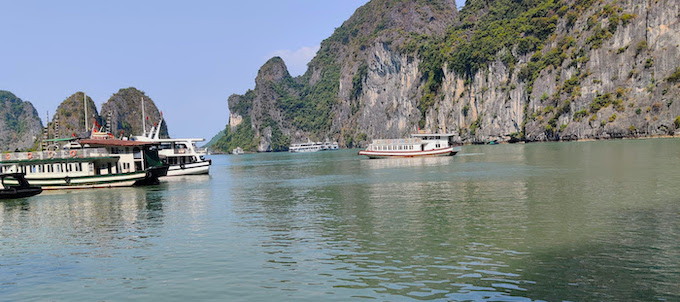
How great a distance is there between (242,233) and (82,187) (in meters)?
35.5

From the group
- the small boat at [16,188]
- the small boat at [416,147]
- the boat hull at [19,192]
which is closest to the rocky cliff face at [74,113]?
the small boat at [416,147]

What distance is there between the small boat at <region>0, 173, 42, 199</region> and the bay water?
12.5 metres

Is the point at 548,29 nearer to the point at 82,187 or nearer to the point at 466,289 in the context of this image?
the point at 82,187

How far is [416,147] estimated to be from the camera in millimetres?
97812

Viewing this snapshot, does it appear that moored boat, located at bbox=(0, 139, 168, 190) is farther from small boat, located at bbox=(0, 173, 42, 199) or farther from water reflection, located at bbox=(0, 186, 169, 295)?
water reflection, located at bbox=(0, 186, 169, 295)

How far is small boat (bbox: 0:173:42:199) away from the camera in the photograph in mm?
44094

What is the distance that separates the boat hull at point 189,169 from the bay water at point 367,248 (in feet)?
110

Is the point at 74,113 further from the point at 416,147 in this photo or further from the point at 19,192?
the point at 19,192

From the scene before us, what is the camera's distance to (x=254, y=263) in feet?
55.1

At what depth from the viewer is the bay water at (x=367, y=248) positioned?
13328 mm

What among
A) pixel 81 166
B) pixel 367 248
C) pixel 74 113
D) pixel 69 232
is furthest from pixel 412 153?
pixel 74 113

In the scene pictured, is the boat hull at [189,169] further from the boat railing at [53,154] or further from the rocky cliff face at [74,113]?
the rocky cliff face at [74,113]

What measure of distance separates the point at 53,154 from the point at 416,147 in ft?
215

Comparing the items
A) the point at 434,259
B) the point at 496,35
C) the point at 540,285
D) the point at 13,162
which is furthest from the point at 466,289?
the point at 496,35
